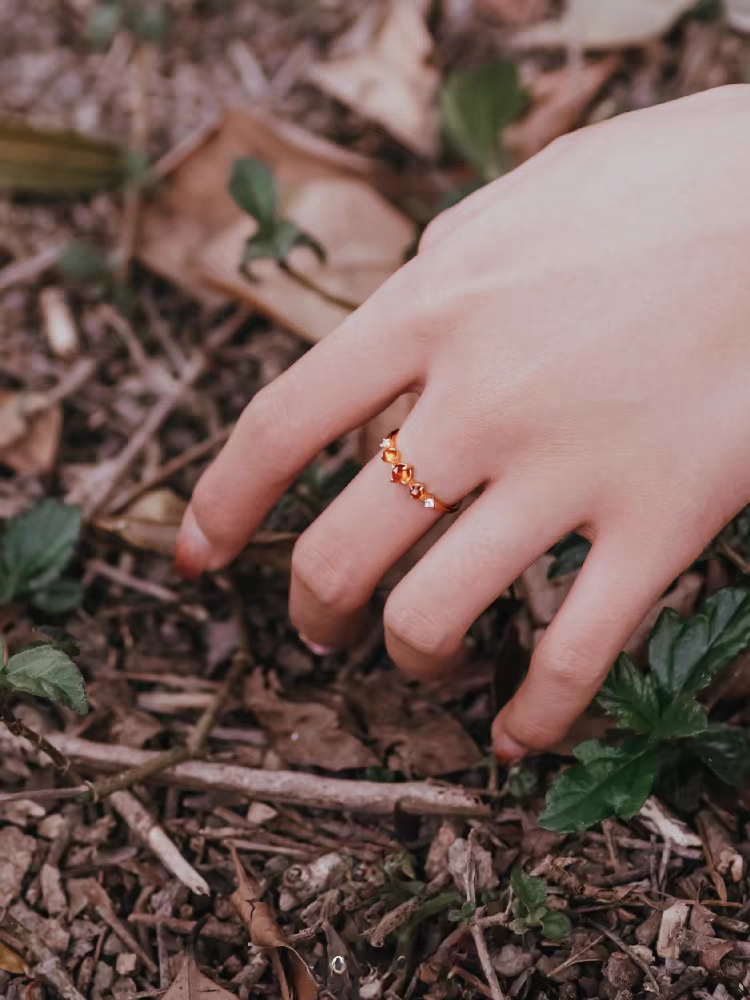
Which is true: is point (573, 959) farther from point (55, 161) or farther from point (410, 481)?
point (55, 161)

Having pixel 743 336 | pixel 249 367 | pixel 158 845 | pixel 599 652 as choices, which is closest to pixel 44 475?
pixel 249 367

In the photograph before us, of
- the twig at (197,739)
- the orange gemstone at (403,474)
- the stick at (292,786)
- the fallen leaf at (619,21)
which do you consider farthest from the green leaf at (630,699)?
the fallen leaf at (619,21)

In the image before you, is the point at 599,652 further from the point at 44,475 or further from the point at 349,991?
the point at 44,475

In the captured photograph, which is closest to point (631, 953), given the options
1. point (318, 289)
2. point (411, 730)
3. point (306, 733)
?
point (411, 730)

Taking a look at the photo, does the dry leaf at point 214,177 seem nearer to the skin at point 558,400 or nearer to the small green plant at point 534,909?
the skin at point 558,400

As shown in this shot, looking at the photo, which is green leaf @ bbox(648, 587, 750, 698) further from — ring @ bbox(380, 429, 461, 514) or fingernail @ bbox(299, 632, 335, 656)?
fingernail @ bbox(299, 632, 335, 656)
